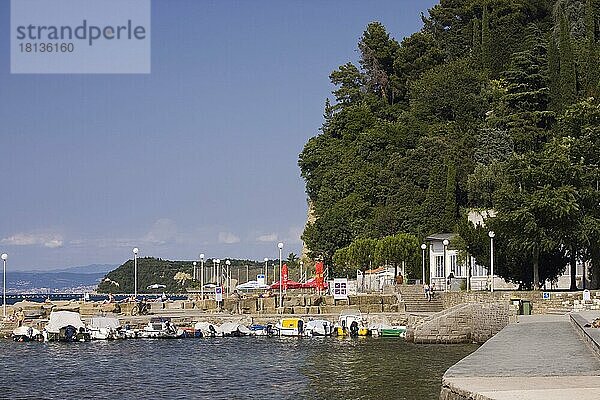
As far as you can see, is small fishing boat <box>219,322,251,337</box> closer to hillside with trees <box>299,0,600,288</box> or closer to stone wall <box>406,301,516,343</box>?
stone wall <box>406,301,516,343</box>

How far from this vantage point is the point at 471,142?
76438mm

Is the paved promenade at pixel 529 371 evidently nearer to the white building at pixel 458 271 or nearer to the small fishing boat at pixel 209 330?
the small fishing boat at pixel 209 330

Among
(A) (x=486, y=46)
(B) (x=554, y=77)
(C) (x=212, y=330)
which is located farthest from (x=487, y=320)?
(A) (x=486, y=46)

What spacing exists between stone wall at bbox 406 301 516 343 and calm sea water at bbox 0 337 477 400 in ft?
3.96

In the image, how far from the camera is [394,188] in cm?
7794

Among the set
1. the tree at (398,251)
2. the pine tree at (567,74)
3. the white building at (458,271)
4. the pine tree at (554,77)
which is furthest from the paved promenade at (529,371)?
the pine tree at (554,77)

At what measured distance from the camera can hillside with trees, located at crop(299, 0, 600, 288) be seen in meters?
47.2

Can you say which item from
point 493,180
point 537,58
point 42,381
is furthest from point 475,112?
point 42,381

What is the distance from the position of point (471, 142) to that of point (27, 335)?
40204 millimetres

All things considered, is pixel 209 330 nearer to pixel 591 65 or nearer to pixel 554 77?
pixel 554 77

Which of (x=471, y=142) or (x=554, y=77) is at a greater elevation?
(x=554, y=77)

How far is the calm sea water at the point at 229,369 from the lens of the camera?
2786cm

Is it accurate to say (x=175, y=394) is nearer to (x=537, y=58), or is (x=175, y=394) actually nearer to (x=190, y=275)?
(x=537, y=58)

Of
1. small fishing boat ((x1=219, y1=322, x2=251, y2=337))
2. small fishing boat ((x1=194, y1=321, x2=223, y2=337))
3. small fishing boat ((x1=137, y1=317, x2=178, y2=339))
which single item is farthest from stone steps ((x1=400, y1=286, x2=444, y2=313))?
small fishing boat ((x1=137, y1=317, x2=178, y2=339))
